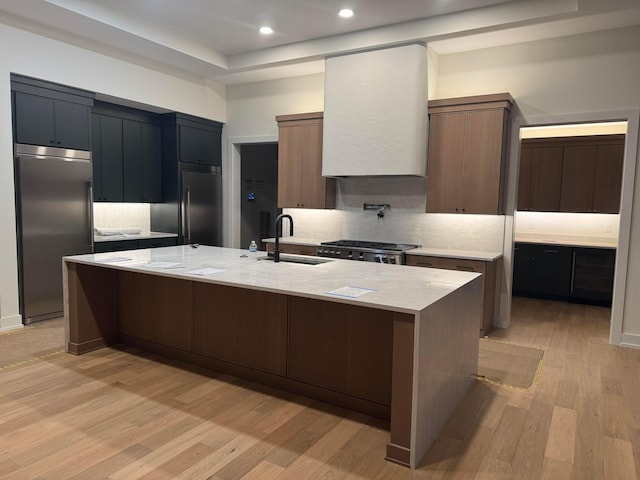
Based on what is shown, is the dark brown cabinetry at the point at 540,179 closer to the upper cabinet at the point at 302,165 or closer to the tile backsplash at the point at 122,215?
the upper cabinet at the point at 302,165

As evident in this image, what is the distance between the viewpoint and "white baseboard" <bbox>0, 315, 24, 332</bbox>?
4.48 meters

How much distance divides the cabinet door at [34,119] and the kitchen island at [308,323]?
171 centimetres

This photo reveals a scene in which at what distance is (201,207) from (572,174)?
532 centimetres

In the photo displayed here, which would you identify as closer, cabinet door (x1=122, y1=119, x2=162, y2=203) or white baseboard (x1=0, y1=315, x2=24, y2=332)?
white baseboard (x1=0, y1=315, x2=24, y2=332)

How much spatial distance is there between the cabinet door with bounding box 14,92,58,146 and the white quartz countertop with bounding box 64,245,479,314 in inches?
66.4

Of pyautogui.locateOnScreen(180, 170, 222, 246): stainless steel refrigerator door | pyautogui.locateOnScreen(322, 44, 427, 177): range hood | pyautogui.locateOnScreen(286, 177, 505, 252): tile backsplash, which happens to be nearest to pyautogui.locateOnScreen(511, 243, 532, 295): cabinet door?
pyautogui.locateOnScreen(286, 177, 505, 252): tile backsplash

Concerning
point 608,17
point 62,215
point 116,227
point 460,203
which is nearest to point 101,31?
point 62,215

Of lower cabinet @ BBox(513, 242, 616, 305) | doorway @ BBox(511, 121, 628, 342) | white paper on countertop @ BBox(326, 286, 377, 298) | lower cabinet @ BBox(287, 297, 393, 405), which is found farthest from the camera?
doorway @ BBox(511, 121, 628, 342)

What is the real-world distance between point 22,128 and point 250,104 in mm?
3024

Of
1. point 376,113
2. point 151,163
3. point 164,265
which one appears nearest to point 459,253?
point 376,113

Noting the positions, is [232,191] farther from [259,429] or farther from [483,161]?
[259,429]

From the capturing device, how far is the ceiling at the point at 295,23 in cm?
412

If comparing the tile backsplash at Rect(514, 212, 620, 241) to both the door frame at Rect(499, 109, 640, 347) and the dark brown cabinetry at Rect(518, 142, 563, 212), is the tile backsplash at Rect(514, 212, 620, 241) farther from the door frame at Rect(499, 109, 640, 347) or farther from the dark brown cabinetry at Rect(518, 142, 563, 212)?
the door frame at Rect(499, 109, 640, 347)

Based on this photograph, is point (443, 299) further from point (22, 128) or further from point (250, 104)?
point (250, 104)
